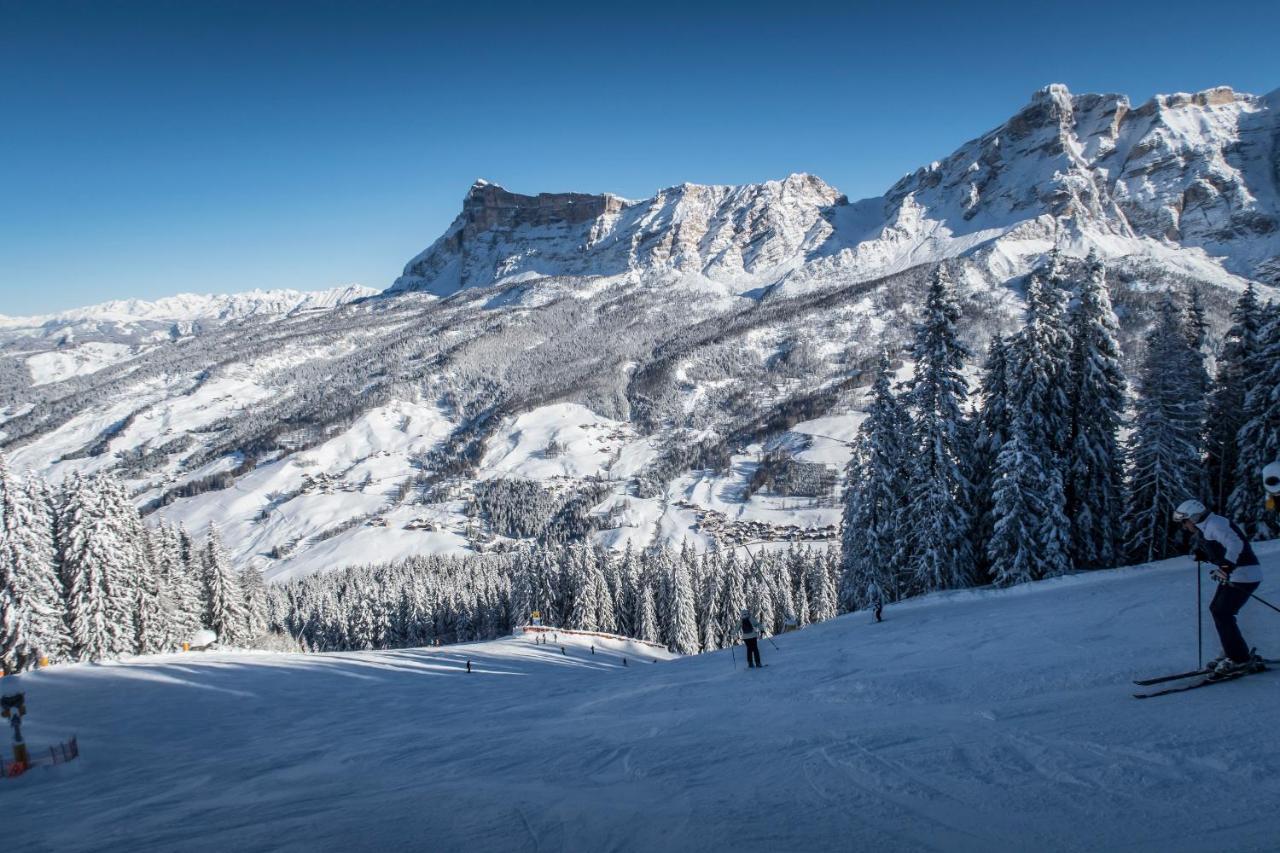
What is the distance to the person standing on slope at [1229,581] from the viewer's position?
282 inches

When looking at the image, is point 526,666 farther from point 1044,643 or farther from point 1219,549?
point 1219,549

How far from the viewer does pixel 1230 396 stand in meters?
27.7

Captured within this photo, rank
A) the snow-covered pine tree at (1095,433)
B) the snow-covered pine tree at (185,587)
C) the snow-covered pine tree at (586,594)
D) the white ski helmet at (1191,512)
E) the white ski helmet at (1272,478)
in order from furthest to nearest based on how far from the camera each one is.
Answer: the snow-covered pine tree at (586,594) < the snow-covered pine tree at (185,587) < the snow-covered pine tree at (1095,433) < the white ski helmet at (1191,512) < the white ski helmet at (1272,478)

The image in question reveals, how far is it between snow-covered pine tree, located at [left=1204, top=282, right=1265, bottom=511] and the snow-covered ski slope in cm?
1440

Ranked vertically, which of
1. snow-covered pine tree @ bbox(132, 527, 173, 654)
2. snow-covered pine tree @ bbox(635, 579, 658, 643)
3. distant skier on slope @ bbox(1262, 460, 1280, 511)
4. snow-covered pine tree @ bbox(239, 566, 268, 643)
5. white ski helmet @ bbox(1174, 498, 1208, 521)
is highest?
distant skier on slope @ bbox(1262, 460, 1280, 511)

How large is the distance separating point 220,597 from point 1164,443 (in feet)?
190

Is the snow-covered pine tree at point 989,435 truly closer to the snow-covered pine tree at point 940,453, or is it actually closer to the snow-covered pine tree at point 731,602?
the snow-covered pine tree at point 940,453

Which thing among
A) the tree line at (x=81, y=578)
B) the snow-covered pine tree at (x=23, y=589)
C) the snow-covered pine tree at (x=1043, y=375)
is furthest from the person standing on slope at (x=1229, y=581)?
the snow-covered pine tree at (x=23, y=589)

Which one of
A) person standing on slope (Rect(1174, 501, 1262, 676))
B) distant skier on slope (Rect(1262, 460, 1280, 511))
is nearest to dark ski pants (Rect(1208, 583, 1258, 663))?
person standing on slope (Rect(1174, 501, 1262, 676))

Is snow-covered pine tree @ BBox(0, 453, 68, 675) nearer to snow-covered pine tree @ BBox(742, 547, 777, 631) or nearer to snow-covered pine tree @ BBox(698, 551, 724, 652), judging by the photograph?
snow-covered pine tree @ BBox(698, 551, 724, 652)

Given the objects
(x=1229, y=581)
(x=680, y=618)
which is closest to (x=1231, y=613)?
(x=1229, y=581)

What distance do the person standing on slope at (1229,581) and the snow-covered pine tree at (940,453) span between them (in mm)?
19527

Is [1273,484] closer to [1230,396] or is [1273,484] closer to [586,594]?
[1230,396]

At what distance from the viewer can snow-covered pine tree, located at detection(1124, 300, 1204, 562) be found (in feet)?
82.8
